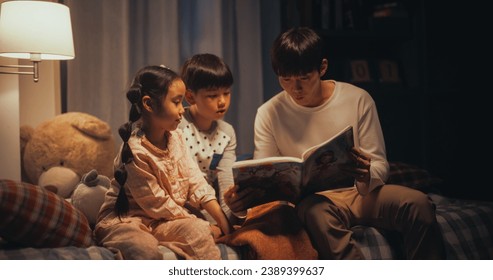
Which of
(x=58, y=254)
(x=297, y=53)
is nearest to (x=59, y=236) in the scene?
(x=58, y=254)

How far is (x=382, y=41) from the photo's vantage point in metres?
2.56

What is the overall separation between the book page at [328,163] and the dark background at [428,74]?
46.4 inches

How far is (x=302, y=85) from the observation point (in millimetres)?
1449

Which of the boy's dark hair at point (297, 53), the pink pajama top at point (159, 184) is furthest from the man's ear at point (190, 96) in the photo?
the boy's dark hair at point (297, 53)

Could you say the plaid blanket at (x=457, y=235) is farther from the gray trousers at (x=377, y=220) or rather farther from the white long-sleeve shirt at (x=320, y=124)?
the white long-sleeve shirt at (x=320, y=124)

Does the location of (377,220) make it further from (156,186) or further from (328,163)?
(156,186)

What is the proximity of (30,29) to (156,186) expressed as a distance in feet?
2.28

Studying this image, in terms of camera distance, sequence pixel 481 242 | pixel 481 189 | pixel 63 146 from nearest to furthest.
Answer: pixel 481 242 → pixel 63 146 → pixel 481 189

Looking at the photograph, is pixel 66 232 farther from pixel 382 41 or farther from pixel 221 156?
pixel 382 41

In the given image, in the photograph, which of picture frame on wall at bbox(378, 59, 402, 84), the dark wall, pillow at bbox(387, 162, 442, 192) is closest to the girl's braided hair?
pillow at bbox(387, 162, 442, 192)

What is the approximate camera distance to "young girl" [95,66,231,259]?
1295 millimetres

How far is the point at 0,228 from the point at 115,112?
1.14 metres

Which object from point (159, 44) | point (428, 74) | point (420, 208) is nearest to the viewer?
point (420, 208)
